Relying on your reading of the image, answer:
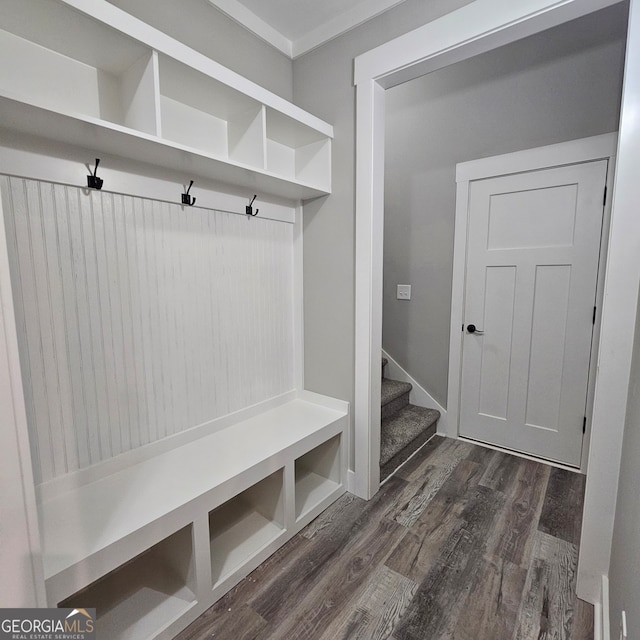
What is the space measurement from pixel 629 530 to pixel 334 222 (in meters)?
1.73

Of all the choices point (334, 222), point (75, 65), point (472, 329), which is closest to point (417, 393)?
point (472, 329)

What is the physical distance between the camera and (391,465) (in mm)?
2320

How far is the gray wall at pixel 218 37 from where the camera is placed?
145cm

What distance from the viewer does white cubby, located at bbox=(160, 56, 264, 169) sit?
4.60ft

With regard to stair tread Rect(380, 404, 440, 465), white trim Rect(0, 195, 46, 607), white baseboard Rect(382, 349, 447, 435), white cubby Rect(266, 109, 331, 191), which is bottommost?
stair tread Rect(380, 404, 440, 465)

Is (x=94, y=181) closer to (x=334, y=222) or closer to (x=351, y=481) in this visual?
(x=334, y=222)

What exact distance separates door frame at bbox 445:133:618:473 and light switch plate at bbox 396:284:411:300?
0.38 m

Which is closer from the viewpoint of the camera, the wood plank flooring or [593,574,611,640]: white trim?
[593,574,611,640]: white trim

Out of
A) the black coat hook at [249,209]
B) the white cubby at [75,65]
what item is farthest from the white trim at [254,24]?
the black coat hook at [249,209]

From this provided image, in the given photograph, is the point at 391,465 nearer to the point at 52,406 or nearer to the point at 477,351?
the point at 477,351

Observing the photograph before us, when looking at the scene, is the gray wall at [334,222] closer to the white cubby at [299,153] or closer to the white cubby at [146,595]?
the white cubby at [299,153]

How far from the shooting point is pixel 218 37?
5.49 ft

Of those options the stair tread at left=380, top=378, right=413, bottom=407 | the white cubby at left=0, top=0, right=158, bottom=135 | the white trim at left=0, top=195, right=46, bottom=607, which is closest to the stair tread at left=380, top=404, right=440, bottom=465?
the stair tread at left=380, top=378, right=413, bottom=407

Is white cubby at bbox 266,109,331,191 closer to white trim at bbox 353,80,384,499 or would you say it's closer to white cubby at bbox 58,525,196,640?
white trim at bbox 353,80,384,499
